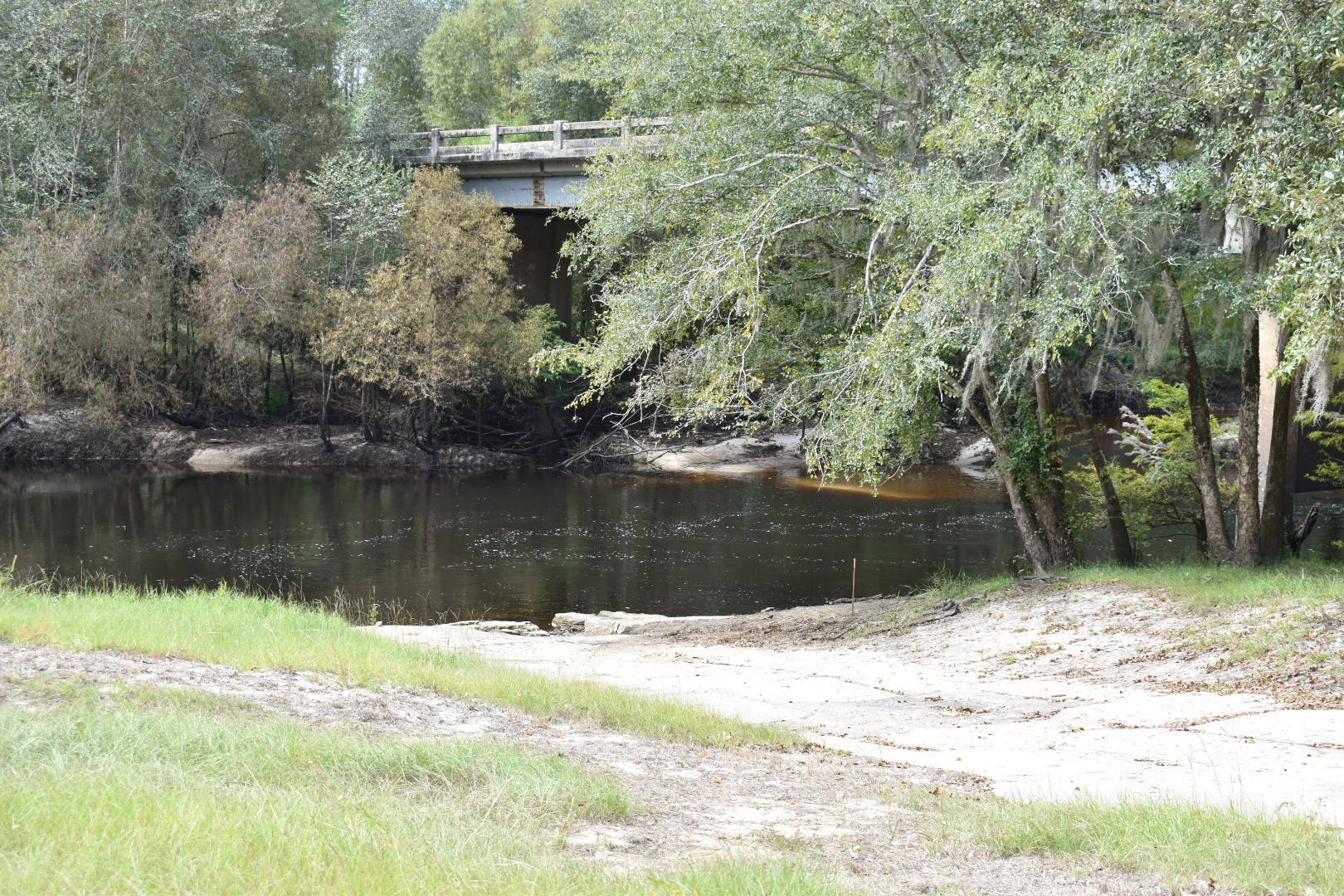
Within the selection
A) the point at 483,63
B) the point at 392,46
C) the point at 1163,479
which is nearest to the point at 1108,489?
the point at 1163,479

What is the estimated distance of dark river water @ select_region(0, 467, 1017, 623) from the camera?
20391 millimetres

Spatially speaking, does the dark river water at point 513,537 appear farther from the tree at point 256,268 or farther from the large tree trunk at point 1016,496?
the tree at point 256,268

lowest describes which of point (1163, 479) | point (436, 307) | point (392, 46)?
point (1163, 479)

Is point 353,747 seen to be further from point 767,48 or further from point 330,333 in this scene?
point 330,333

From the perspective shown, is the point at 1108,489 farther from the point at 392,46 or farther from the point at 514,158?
the point at 392,46

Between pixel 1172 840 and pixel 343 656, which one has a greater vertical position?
pixel 1172 840

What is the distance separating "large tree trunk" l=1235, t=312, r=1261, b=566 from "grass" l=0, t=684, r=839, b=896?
10.7 m

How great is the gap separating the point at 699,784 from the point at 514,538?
1972 centimetres

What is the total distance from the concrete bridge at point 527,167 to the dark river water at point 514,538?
28.6 ft

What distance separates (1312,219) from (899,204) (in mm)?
4373

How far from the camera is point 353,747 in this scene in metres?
5.89

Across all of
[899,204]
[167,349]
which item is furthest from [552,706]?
[167,349]

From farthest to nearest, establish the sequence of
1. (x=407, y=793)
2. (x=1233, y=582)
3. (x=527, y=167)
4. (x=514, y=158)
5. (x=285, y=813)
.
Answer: (x=527, y=167) → (x=514, y=158) → (x=1233, y=582) → (x=407, y=793) → (x=285, y=813)

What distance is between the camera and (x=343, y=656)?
31.2ft
